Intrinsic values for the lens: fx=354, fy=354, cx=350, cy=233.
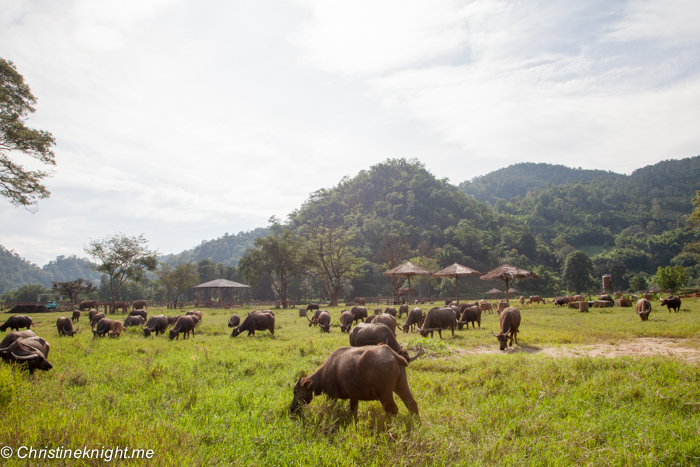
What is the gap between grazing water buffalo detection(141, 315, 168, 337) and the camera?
16094 millimetres

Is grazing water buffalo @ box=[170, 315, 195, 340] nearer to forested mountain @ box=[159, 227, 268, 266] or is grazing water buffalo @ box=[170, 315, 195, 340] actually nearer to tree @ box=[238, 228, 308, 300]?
tree @ box=[238, 228, 308, 300]

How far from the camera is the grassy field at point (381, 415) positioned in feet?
13.4

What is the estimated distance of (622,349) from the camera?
34.5ft

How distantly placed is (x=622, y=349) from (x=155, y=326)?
18.1 meters

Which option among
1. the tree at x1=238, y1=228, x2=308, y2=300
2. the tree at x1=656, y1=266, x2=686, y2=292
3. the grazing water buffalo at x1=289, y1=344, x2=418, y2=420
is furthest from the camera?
the tree at x1=238, y1=228, x2=308, y2=300

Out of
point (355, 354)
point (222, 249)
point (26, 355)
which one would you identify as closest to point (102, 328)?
point (26, 355)

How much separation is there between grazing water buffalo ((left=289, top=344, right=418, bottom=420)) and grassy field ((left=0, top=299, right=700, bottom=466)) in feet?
0.74

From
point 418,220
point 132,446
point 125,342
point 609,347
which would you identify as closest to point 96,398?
point 132,446

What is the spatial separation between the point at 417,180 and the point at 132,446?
379 feet

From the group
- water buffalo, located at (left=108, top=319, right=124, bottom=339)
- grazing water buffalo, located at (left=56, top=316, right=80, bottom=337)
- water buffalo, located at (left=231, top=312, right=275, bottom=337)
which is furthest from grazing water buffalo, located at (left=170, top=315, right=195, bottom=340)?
grazing water buffalo, located at (left=56, top=316, right=80, bottom=337)

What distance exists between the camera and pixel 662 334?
12828 mm

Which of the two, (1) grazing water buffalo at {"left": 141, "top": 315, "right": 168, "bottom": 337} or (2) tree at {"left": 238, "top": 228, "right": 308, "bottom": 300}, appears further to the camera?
(2) tree at {"left": 238, "top": 228, "right": 308, "bottom": 300}

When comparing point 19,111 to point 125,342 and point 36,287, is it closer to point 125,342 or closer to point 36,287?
point 125,342

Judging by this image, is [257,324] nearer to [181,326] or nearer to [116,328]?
[181,326]
